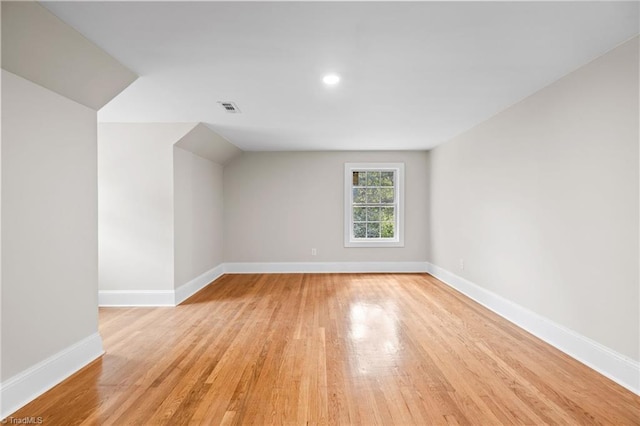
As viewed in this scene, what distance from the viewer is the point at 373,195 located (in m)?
6.52

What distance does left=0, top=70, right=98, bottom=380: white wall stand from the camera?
2018mm

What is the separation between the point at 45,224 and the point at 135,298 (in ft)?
7.44

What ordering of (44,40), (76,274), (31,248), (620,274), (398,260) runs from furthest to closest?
(398,260) → (76,274) → (620,274) → (31,248) → (44,40)

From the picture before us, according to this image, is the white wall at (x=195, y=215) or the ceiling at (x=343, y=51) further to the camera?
the white wall at (x=195, y=215)

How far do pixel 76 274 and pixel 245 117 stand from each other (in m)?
2.42

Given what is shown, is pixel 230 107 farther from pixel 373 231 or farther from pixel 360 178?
pixel 373 231

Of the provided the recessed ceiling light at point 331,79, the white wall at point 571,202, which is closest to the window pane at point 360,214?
the white wall at point 571,202

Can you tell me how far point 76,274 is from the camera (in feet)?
8.39

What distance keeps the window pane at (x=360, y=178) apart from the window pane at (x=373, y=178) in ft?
0.26

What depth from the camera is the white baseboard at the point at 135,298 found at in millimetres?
4246

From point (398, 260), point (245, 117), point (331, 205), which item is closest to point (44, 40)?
point (245, 117)

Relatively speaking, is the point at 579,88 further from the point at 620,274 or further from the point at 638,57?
the point at 620,274

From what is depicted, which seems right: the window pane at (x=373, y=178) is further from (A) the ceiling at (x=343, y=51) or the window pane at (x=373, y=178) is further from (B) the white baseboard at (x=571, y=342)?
(B) the white baseboard at (x=571, y=342)

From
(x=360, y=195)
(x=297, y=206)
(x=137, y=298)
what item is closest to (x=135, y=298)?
(x=137, y=298)
